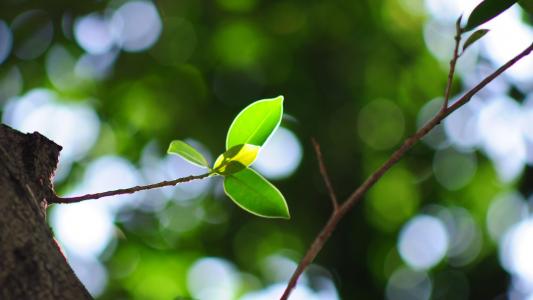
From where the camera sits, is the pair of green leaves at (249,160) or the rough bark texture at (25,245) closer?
the rough bark texture at (25,245)

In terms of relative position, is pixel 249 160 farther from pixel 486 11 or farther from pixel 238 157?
pixel 486 11

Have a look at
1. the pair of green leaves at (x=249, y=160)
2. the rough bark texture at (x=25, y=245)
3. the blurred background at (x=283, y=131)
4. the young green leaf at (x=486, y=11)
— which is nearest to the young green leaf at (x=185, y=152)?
the pair of green leaves at (x=249, y=160)

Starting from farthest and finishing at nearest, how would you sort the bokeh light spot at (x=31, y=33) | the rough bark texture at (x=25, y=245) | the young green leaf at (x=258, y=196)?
the bokeh light spot at (x=31, y=33) → the young green leaf at (x=258, y=196) → the rough bark texture at (x=25, y=245)

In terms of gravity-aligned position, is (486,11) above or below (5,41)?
above

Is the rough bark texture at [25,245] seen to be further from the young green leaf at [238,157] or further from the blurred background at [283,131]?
the blurred background at [283,131]

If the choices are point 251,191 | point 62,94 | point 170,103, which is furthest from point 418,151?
point 251,191

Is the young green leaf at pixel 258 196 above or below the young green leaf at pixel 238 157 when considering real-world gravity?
below

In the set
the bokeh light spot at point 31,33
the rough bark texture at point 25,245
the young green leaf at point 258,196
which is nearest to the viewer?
the rough bark texture at point 25,245

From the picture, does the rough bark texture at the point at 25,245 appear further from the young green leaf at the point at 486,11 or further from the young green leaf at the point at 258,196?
the young green leaf at the point at 486,11

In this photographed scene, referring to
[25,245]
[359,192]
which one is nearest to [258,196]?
[359,192]
